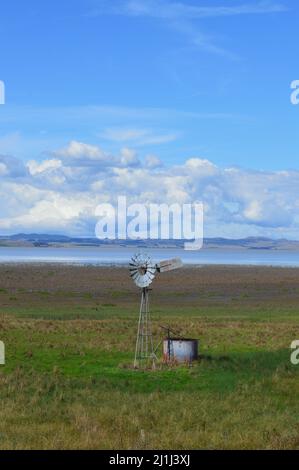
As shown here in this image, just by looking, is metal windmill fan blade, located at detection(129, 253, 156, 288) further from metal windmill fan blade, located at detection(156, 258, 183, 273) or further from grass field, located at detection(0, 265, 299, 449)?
grass field, located at detection(0, 265, 299, 449)

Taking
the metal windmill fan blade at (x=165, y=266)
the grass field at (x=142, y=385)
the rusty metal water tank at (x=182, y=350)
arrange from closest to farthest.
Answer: the grass field at (x=142, y=385), the rusty metal water tank at (x=182, y=350), the metal windmill fan blade at (x=165, y=266)

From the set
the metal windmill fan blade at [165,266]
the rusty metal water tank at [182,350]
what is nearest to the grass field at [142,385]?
the rusty metal water tank at [182,350]

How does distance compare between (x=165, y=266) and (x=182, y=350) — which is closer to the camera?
A: (x=182, y=350)

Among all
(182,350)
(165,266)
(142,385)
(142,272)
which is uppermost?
(165,266)

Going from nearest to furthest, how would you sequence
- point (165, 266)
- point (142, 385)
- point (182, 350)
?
1. point (142, 385)
2. point (182, 350)
3. point (165, 266)

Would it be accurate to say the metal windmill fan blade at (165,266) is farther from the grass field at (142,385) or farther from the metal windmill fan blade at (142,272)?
the grass field at (142,385)

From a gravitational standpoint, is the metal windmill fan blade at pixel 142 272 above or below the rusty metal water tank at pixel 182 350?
above

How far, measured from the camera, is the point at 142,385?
24906 mm

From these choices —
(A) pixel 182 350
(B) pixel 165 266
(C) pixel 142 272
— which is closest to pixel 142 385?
(A) pixel 182 350

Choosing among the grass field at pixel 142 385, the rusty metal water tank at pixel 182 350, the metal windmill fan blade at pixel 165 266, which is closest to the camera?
the grass field at pixel 142 385

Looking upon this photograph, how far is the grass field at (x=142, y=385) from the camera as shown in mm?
16969

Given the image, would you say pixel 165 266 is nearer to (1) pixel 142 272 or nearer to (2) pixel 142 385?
(1) pixel 142 272
